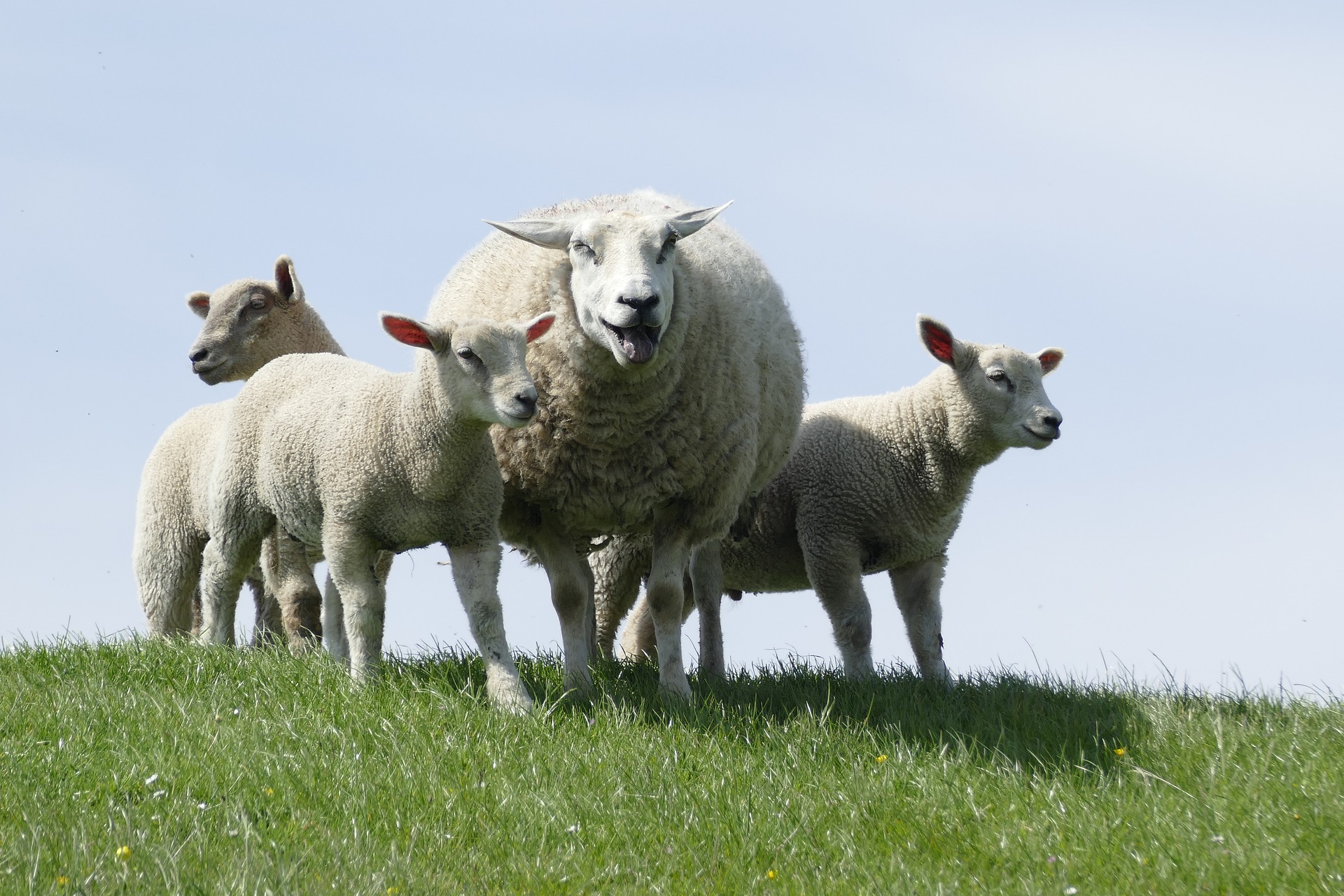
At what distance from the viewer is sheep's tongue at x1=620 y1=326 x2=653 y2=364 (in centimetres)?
637

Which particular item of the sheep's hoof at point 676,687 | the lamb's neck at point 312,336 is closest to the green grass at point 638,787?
the sheep's hoof at point 676,687

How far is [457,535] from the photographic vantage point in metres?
6.39

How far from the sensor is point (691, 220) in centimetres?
704

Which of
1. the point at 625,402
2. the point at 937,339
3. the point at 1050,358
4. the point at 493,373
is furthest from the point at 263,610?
the point at 1050,358

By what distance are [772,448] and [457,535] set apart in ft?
6.60

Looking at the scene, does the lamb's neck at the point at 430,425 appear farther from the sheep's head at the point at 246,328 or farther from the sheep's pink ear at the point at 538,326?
the sheep's head at the point at 246,328

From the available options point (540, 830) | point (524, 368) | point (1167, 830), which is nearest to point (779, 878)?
point (540, 830)

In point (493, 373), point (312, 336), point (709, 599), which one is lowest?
point (709, 599)

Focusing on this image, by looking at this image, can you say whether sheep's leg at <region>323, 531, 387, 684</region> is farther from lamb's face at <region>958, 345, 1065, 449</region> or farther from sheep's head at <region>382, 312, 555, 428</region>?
lamb's face at <region>958, 345, 1065, 449</region>

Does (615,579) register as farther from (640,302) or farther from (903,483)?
(640,302)

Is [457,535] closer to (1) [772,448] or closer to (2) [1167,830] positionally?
(1) [772,448]

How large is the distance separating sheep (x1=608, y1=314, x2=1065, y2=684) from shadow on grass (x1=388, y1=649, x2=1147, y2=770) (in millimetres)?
716

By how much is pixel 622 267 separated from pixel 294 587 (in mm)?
2822

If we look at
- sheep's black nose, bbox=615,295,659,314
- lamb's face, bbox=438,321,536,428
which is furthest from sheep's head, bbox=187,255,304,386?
sheep's black nose, bbox=615,295,659,314
